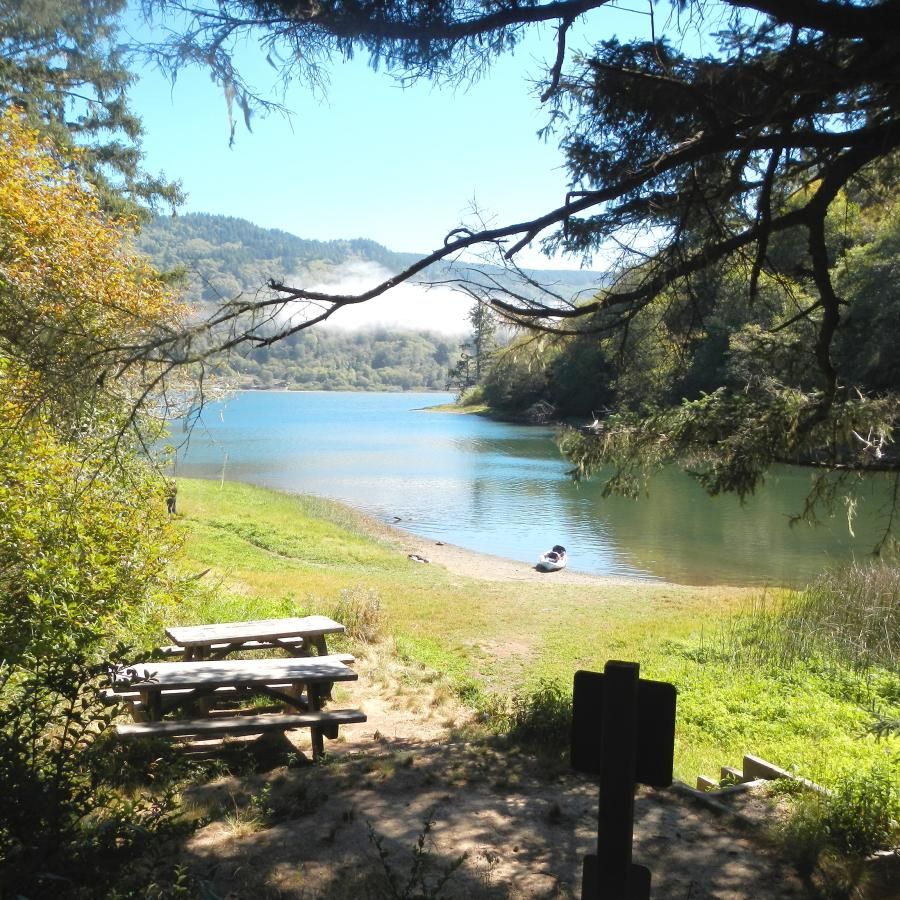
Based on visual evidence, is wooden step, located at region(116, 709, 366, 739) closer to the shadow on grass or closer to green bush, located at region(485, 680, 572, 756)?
the shadow on grass

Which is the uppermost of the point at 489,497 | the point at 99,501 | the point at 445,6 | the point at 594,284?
the point at 445,6

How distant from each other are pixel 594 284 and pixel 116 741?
370 centimetres

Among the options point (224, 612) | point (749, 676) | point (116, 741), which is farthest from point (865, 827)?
point (224, 612)

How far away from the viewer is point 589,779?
14.6ft

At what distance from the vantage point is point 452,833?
3.65 m

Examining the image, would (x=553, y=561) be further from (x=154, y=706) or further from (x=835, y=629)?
(x=154, y=706)

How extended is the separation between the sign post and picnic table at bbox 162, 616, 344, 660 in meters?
4.96

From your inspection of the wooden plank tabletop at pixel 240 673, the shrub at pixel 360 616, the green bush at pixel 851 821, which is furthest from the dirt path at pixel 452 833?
the shrub at pixel 360 616

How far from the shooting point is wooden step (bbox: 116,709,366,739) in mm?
4688

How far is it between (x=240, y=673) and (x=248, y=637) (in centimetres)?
101

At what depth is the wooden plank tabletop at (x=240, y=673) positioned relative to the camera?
5125 millimetres

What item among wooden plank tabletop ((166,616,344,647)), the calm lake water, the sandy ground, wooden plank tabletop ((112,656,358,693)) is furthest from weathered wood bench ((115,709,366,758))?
the sandy ground

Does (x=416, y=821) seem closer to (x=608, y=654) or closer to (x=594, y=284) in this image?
(x=594, y=284)

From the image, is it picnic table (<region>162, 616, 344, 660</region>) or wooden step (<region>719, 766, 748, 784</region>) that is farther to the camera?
picnic table (<region>162, 616, 344, 660</region>)
